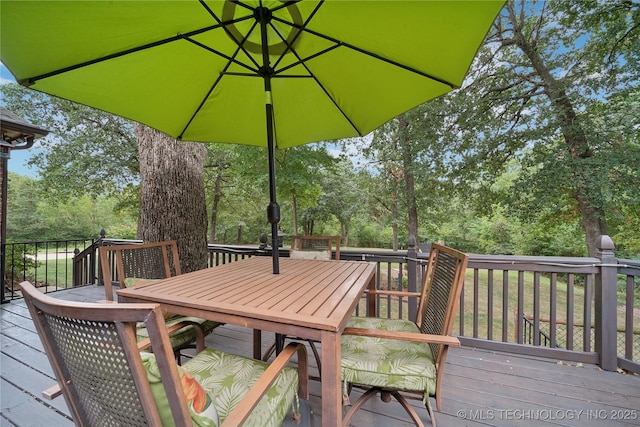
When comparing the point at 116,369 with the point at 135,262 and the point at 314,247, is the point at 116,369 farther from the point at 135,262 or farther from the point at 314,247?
the point at 314,247

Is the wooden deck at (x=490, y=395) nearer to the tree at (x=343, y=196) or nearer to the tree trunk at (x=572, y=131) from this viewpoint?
the tree trunk at (x=572, y=131)

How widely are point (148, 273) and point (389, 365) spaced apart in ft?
6.63

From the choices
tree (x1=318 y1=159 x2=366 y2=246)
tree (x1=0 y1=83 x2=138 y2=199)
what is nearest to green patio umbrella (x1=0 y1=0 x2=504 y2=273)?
tree (x1=0 y1=83 x2=138 y2=199)

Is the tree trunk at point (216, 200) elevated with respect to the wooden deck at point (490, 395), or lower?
elevated

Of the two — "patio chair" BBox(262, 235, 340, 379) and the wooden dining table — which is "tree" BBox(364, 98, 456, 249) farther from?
the wooden dining table

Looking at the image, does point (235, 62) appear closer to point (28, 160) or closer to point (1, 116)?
point (1, 116)

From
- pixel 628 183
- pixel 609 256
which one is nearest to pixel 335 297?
pixel 609 256

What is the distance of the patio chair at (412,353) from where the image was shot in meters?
1.27

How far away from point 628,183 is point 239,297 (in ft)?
24.8

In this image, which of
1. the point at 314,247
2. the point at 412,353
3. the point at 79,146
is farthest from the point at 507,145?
the point at 79,146

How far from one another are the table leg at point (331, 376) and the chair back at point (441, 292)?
0.58 m

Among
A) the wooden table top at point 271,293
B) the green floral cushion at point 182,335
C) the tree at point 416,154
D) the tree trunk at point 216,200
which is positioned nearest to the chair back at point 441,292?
the wooden table top at point 271,293

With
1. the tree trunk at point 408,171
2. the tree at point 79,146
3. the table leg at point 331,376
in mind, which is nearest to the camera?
the table leg at point 331,376

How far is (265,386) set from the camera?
3.10ft
